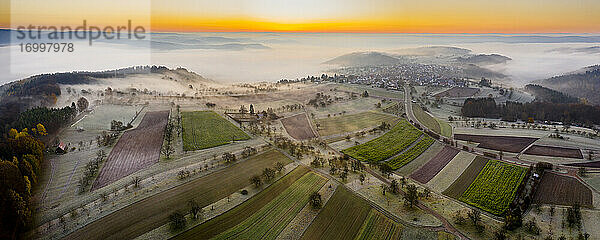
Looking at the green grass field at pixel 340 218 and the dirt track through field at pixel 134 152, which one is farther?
the dirt track through field at pixel 134 152

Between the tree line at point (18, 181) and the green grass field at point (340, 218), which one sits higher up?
the tree line at point (18, 181)

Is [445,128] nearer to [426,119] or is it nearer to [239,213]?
[426,119]

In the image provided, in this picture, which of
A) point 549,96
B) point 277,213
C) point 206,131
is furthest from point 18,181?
point 549,96

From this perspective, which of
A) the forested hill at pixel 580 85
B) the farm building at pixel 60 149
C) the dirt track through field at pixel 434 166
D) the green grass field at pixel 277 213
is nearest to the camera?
the green grass field at pixel 277 213

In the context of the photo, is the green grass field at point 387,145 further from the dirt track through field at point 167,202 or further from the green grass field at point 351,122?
the dirt track through field at point 167,202

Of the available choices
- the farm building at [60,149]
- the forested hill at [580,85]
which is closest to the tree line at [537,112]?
the forested hill at [580,85]

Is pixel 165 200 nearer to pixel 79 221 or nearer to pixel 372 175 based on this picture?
pixel 79 221

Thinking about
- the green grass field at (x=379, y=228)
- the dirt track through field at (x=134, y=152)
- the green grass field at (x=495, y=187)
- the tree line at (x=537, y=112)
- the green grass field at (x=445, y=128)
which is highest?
the tree line at (x=537, y=112)

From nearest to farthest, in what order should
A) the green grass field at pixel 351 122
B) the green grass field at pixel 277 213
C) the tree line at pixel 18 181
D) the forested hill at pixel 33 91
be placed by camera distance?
1. the tree line at pixel 18 181
2. the green grass field at pixel 277 213
3. the forested hill at pixel 33 91
4. the green grass field at pixel 351 122
